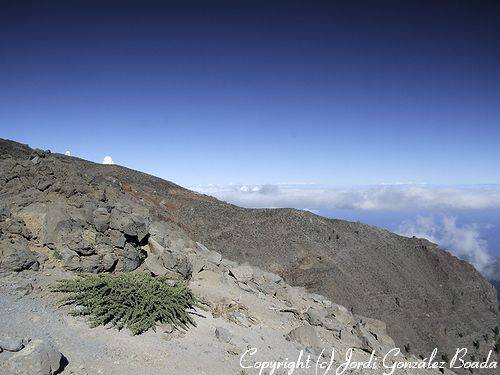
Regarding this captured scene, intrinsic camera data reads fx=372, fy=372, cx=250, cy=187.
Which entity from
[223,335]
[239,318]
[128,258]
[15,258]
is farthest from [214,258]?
[15,258]

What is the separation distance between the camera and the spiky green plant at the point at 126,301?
9.52 meters

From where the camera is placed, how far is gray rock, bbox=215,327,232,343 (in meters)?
10.6

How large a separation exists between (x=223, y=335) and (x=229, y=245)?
57.0ft

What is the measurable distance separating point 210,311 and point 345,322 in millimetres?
8578

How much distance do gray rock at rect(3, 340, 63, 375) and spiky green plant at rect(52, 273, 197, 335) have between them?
2105 mm

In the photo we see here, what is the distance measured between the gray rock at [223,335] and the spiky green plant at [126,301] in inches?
28.3

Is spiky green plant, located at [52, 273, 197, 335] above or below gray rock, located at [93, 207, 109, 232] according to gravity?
below

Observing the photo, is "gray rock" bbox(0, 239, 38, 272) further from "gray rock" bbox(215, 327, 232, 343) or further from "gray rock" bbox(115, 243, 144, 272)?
"gray rock" bbox(215, 327, 232, 343)

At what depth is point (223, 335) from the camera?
1066 centimetres

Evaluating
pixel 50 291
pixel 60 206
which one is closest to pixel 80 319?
pixel 50 291

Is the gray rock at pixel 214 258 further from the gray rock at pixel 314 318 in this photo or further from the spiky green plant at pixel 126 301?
the spiky green plant at pixel 126 301

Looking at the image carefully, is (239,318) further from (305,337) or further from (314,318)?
(314,318)

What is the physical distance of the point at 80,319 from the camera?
9281mm

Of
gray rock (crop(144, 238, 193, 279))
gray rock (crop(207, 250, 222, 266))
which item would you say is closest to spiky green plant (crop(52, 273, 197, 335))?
gray rock (crop(144, 238, 193, 279))
